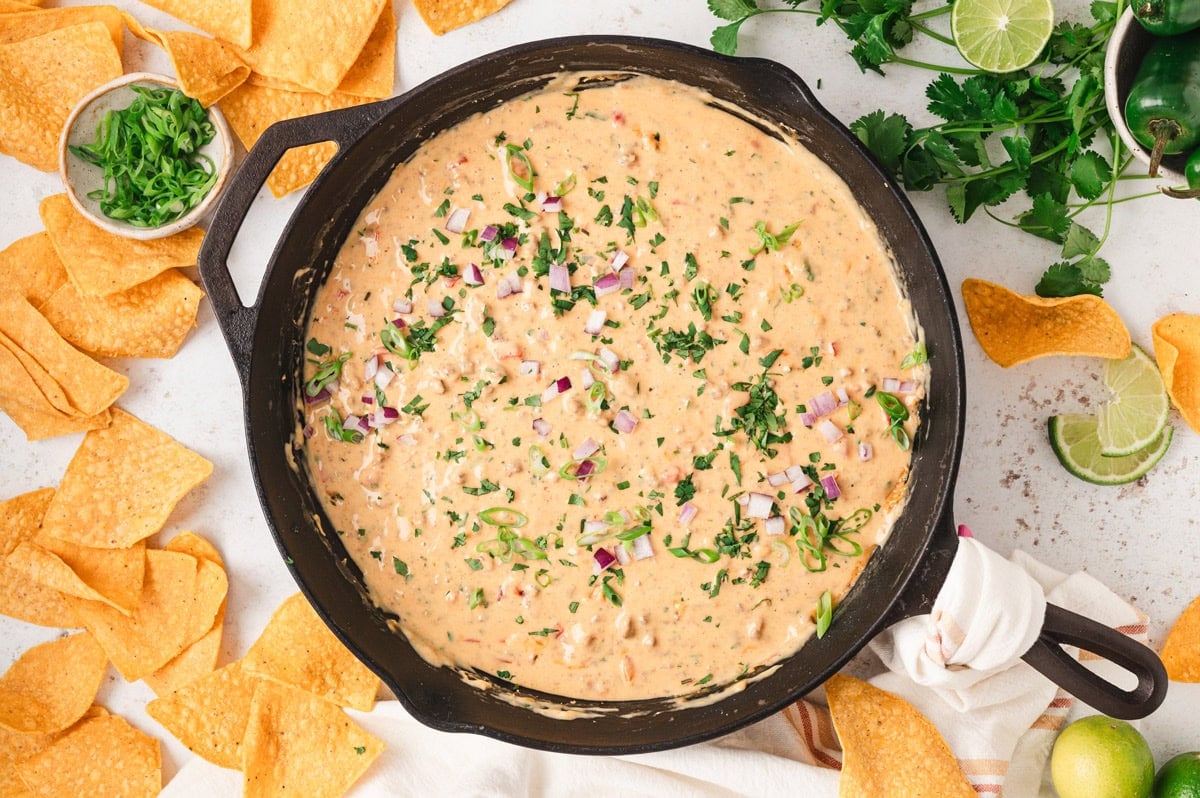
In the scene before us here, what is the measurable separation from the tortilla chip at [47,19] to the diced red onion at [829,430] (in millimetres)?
2154

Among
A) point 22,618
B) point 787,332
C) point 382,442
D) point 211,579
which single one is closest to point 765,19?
point 787,332

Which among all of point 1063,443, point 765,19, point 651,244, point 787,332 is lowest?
point 1063,443

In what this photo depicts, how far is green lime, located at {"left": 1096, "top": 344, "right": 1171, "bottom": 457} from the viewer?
2605 millimetres

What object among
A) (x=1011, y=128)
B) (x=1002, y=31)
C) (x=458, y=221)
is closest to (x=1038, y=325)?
(x=1011, y=128)

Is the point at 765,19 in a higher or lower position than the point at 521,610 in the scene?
higher

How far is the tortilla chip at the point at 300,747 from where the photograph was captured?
261 cm

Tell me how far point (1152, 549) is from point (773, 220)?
1.40 metres

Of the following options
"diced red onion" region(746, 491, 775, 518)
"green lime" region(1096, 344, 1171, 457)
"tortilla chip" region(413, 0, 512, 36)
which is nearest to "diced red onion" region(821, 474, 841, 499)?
"diced red onion" region(746, 491, 775, 518)

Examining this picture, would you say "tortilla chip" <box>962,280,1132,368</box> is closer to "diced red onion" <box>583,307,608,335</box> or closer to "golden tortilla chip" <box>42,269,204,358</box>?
"diced red onion" <box>583,307,608,335</box>

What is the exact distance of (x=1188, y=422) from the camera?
8.62 ft

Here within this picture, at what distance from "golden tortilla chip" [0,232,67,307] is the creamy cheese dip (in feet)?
2.95

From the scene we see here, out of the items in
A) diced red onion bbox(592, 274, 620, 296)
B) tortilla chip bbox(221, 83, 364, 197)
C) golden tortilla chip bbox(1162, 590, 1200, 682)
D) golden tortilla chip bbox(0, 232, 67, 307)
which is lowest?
golden tortilla chip bbox(1162, 590, 1200, 682)

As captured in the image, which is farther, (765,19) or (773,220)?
(765,19)

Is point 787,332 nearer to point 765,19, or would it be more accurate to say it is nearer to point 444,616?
point 765,19
